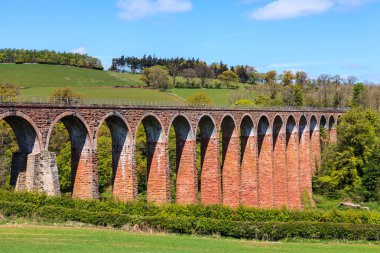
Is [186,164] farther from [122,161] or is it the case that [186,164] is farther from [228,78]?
[228,78]

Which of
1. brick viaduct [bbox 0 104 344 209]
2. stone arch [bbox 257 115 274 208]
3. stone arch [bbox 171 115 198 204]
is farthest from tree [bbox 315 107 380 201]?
stone arch [bbox 171 115 198 204]

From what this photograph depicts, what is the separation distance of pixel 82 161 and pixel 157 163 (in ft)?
27.4

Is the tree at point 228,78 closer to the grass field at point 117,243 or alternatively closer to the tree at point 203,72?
the tree at point 203,72

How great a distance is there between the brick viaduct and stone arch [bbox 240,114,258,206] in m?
0.11

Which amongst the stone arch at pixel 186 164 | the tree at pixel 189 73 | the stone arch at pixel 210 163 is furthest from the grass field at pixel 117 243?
the tree at pixel 189 73

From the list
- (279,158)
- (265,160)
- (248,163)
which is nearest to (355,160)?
(279,158)

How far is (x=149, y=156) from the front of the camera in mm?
41000

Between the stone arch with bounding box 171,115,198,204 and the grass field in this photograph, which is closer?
the grass field

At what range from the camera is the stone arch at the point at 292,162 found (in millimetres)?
62250

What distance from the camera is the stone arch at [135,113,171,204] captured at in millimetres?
40375

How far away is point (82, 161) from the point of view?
33781 mm

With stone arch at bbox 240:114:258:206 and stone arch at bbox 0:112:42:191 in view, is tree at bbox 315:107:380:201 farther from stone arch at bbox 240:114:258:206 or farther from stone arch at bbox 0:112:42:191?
stone arch at bbox 0:112:42:191

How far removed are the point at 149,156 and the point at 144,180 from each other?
2478cm

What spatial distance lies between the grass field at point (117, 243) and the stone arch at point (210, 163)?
806 inches
